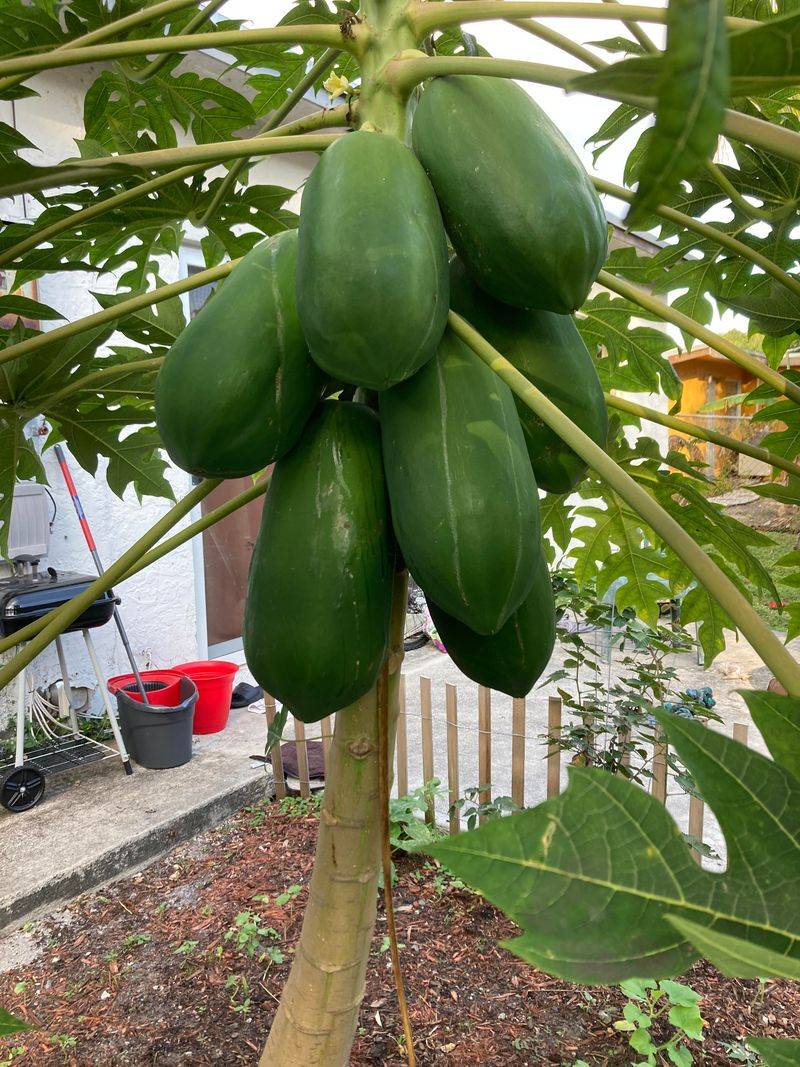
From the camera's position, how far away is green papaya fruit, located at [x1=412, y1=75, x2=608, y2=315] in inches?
27.6

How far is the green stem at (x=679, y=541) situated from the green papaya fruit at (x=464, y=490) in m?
0.05

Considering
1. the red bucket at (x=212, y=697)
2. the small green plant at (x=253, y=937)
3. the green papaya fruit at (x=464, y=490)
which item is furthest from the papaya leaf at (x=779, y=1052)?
the red bucket at (x=212, y=697)

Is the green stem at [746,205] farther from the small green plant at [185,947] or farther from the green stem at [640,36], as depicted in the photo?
the small green plant at [185,947]

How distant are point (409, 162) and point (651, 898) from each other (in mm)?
580

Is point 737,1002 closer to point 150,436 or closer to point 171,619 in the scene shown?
point 150,436

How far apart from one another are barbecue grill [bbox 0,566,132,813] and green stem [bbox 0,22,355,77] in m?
2.15

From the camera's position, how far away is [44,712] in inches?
136

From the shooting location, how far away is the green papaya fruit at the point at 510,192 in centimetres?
70

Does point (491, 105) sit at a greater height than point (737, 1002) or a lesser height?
greater

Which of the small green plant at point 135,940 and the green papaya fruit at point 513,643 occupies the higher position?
the green papaya fruit at point 513,643

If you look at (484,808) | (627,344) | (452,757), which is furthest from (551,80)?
(452,757)

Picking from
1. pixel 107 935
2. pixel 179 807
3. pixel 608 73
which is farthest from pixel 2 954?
pixel 608 73

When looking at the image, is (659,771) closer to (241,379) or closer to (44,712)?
(241,379)

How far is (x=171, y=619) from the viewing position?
4.16 metres
